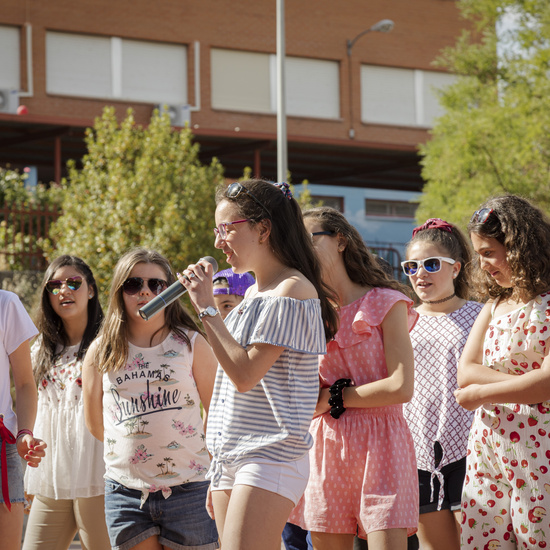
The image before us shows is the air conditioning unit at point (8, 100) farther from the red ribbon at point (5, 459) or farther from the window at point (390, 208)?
the red ribbon at point (5, 459)

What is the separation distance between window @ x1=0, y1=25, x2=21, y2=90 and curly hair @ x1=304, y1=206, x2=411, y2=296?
73.1 feet

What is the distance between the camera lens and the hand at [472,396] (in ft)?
11.6

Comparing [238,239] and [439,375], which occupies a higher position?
[238,239]

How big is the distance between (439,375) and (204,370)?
128cm

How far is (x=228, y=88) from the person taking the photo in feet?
89.9

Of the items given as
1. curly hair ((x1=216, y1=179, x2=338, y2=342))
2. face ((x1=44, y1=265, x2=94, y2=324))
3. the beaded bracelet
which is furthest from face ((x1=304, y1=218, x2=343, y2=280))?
face ((x1=44, y1=265, x2=94, y2=324))

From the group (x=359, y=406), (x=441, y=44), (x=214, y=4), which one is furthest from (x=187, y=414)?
(x=441, y=44)

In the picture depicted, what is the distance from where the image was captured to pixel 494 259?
3656mm

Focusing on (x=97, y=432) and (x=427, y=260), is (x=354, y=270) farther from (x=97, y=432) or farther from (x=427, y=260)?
(x=97, y=432)

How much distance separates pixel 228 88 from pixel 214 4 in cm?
277

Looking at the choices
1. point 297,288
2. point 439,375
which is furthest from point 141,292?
point 439,375

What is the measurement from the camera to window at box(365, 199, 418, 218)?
37.3 meters

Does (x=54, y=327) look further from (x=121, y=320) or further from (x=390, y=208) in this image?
(x=390, y=208)

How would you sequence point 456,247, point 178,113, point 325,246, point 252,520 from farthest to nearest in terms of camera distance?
point 178,113 < point 456,247 < point 325,246 < point 252,520
